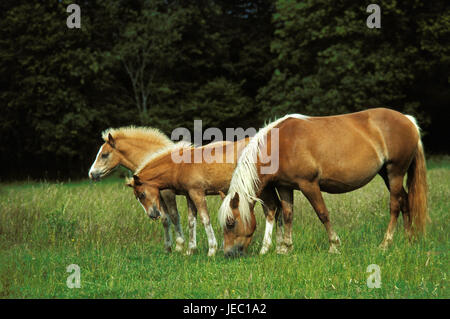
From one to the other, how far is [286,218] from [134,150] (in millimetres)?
3295

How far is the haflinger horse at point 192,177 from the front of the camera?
27.1 ft

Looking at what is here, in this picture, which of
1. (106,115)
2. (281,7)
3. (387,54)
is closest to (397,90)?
(387,54)

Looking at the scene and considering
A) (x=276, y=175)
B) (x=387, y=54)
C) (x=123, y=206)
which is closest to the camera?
(x=276, y=175)

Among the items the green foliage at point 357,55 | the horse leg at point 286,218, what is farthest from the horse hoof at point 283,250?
the green foliage at point 357,55

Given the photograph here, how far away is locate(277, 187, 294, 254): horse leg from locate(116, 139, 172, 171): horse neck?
9.03 feet

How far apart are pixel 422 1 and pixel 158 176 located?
79.0 feet

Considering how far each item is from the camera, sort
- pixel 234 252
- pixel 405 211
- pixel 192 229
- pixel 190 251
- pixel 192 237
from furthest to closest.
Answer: pixel 405 211 < pixel 192 229 < pixel 192 237 < pixel 190 251 < pixel 234 252

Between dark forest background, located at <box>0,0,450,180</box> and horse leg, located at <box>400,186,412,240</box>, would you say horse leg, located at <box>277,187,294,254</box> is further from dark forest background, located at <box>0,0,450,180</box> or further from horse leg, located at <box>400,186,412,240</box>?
dark forest background, located at <box>0,0,450,180</box>

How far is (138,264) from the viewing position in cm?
746

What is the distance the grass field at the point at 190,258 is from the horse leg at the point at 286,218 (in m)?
0.22

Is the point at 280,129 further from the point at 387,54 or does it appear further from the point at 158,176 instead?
the point at 387,54

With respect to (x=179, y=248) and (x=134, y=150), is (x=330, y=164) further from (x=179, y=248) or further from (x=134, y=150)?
(x=134, y=150)

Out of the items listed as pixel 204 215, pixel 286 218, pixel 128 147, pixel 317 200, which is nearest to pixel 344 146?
pixel 317 200

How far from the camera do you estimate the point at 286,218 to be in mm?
8094
